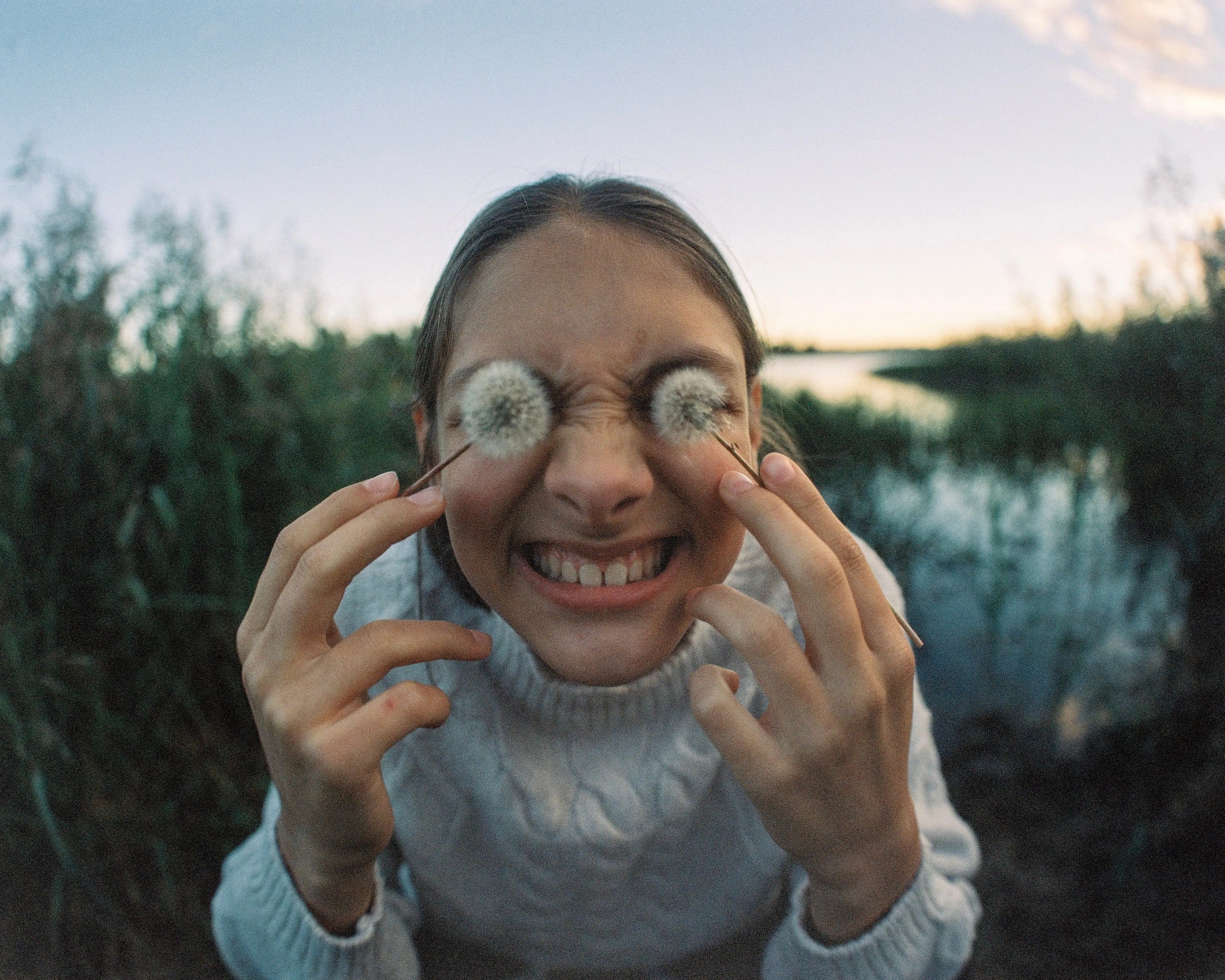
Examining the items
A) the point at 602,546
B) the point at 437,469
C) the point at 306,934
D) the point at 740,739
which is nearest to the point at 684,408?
the point at 602,546

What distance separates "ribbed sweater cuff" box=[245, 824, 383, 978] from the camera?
1105 mm

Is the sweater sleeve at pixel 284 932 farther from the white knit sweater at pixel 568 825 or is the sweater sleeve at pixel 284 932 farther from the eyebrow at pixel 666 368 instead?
→ the eyebrow at pixel 666 368

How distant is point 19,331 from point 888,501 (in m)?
3.60

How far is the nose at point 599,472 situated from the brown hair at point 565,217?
30 centimetres

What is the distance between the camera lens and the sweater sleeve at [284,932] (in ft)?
3.66

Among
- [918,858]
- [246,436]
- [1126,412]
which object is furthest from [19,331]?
[1126,412]

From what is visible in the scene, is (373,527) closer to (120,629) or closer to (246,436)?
(120,629)

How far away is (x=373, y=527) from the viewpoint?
96 centimetres

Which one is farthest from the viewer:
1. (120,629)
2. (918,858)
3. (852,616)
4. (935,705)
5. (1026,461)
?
(1026,461)

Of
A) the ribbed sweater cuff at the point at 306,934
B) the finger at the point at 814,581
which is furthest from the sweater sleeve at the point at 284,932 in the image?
the finger at the point at 814,581

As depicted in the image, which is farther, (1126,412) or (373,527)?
(1126,412)

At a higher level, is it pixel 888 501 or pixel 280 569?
pixel 280 569

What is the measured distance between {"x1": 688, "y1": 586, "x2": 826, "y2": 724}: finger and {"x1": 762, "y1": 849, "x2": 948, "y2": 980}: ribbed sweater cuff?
395mm

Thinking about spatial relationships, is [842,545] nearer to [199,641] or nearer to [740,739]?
[740,739]
